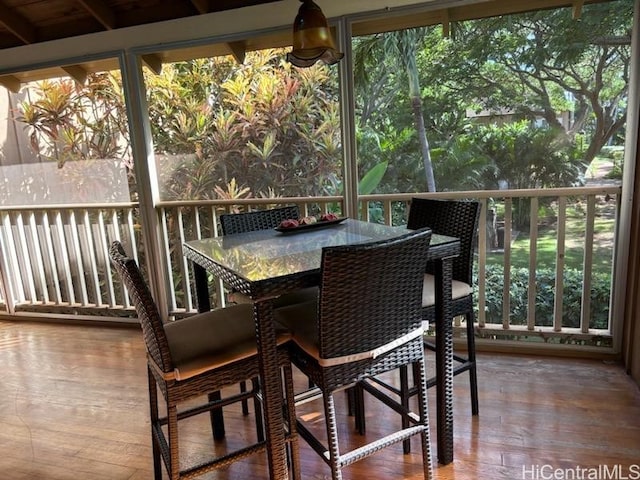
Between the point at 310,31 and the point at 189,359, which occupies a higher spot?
the point at 310,31

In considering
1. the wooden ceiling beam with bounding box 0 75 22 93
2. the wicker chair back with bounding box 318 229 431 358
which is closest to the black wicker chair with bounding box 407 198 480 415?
the wicker chair back with bounding box 318 229 431 358

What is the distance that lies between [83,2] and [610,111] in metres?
3.56

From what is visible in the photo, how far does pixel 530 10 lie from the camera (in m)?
2.61

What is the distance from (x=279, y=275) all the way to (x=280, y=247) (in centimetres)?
41

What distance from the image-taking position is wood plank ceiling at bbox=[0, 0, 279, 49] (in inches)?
113

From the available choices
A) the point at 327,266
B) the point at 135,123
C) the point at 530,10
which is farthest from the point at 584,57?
the point at 135,123

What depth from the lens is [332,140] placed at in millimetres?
3764

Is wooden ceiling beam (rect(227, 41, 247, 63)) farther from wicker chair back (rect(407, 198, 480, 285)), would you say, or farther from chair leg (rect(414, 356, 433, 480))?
chair leg (rect(414, 356, 433, 480))

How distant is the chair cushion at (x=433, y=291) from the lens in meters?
1.91

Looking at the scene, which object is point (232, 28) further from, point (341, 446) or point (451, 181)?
point (341, 446)

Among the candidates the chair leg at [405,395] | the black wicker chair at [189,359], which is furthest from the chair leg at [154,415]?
the chair leg at [405,395]

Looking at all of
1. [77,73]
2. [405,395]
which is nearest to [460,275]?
[405,395]

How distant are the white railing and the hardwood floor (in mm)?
417

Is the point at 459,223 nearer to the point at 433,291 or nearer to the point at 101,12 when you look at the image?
the point at 433,291
